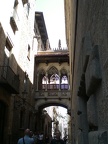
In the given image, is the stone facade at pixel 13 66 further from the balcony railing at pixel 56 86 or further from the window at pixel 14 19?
the balcony railing at pixel 56 86

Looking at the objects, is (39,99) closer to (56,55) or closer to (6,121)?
(56,55)

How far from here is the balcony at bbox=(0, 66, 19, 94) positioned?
12.6 metres

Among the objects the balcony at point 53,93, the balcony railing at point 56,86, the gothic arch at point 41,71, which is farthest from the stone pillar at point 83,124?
the gothic arch at point 41,71

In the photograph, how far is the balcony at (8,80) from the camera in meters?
12.6

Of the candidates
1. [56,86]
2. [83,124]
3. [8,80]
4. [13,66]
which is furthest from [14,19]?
[83,124]

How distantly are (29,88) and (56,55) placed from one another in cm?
503

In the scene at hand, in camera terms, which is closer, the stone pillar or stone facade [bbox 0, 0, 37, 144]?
the stone pillar

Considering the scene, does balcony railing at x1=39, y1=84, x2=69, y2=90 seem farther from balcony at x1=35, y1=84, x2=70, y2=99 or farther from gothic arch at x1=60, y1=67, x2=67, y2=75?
gothic arch at x1=60, y1=67, x2=67, y2=75

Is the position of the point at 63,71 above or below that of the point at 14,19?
below

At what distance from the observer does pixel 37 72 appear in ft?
81.2

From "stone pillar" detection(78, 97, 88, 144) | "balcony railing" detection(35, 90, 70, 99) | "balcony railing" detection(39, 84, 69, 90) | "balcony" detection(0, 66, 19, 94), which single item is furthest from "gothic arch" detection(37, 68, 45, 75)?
"stone pillar" detection(78, 97, 88, 144)

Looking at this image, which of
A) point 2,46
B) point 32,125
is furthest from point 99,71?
→ point 32,125

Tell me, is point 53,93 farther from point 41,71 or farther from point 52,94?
point 41,71

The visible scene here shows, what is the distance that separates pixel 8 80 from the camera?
13031 mm
